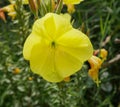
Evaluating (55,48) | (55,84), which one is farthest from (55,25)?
(55,84)

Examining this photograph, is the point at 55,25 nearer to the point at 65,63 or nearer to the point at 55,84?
the point at 65,63

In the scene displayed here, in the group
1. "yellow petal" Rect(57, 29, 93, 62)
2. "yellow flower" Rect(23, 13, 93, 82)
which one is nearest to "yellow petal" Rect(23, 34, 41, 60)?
"yellow flower" Rect(23, 13, 93, 82)

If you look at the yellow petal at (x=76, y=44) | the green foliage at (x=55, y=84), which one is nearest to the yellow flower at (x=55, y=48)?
the yellow petal at (x=76, y=44)

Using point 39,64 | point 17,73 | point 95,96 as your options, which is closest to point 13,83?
point 17,73

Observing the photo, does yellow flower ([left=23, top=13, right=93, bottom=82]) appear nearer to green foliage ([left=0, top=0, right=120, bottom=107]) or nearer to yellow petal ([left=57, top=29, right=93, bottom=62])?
yellow petal ([left=57, top=29, right=93, bottom=62])

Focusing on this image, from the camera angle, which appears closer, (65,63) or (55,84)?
(65,63)

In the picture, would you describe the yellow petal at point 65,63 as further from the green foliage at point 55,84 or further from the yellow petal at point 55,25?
the green foliage at point 55,84
